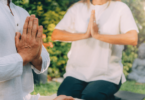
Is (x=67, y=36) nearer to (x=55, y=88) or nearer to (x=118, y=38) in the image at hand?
(x=118, y=38)

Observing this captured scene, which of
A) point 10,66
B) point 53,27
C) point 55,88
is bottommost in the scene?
point 55,88

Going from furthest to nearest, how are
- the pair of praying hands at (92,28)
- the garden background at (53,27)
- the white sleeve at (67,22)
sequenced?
the garden background at (53,27)
the white sleeve at (67,22)
the pair of praying hands at (92,28)

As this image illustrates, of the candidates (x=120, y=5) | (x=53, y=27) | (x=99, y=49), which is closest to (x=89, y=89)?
(x=99, y=49)

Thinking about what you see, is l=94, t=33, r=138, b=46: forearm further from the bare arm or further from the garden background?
the garden background

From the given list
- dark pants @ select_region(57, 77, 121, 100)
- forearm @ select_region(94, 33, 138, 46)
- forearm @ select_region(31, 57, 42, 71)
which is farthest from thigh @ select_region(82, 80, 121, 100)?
forearm @ select_region(31, 57, 42, 71)

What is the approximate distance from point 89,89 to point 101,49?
1.27 ft

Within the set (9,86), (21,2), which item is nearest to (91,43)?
(9,86)

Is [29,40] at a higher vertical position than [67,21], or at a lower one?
higher

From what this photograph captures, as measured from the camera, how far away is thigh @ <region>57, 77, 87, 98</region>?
1704 mm

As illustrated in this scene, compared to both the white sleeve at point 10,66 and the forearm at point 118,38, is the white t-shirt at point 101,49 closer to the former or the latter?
the forearm at point 118,38

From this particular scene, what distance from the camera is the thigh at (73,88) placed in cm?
170

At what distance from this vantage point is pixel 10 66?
66 centimetres

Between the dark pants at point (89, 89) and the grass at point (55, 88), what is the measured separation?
132cm

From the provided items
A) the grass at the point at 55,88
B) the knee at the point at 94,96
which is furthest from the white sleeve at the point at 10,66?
the grass at the point at 55,88
